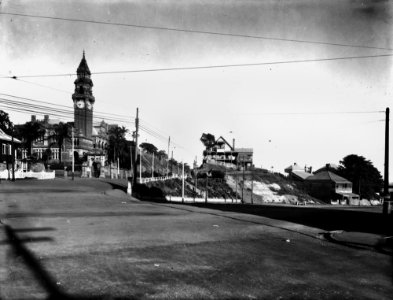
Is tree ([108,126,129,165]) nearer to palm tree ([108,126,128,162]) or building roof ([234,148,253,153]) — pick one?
palm tree ([108,126,128,162])

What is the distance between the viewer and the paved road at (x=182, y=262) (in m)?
5.86

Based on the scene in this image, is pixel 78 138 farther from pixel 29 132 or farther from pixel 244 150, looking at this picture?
pixel 244 150

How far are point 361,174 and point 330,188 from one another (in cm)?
2575

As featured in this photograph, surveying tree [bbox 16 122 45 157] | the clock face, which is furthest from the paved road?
the clock face

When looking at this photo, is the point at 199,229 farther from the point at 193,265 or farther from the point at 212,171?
the point at 212,171

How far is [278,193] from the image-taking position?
3157 inches

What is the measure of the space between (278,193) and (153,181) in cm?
3772

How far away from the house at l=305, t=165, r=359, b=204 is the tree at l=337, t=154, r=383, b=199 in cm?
1537

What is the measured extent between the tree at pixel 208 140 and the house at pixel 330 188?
3550cm

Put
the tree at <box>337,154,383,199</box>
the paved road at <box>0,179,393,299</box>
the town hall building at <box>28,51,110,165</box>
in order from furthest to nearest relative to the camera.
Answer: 1. the tree at <box>337,154,383,199</box>
2. the town hall building at <box>28,51,110,165</box>
3. the paved road at <box>0,179,393,299</box>

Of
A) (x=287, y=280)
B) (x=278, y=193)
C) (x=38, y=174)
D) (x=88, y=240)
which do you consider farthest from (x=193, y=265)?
Answer: (x=278, y=193)

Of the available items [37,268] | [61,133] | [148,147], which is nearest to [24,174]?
[61,133]

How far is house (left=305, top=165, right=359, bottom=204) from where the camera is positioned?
84.1 meters

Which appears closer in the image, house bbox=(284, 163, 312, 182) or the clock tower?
the clock tower
